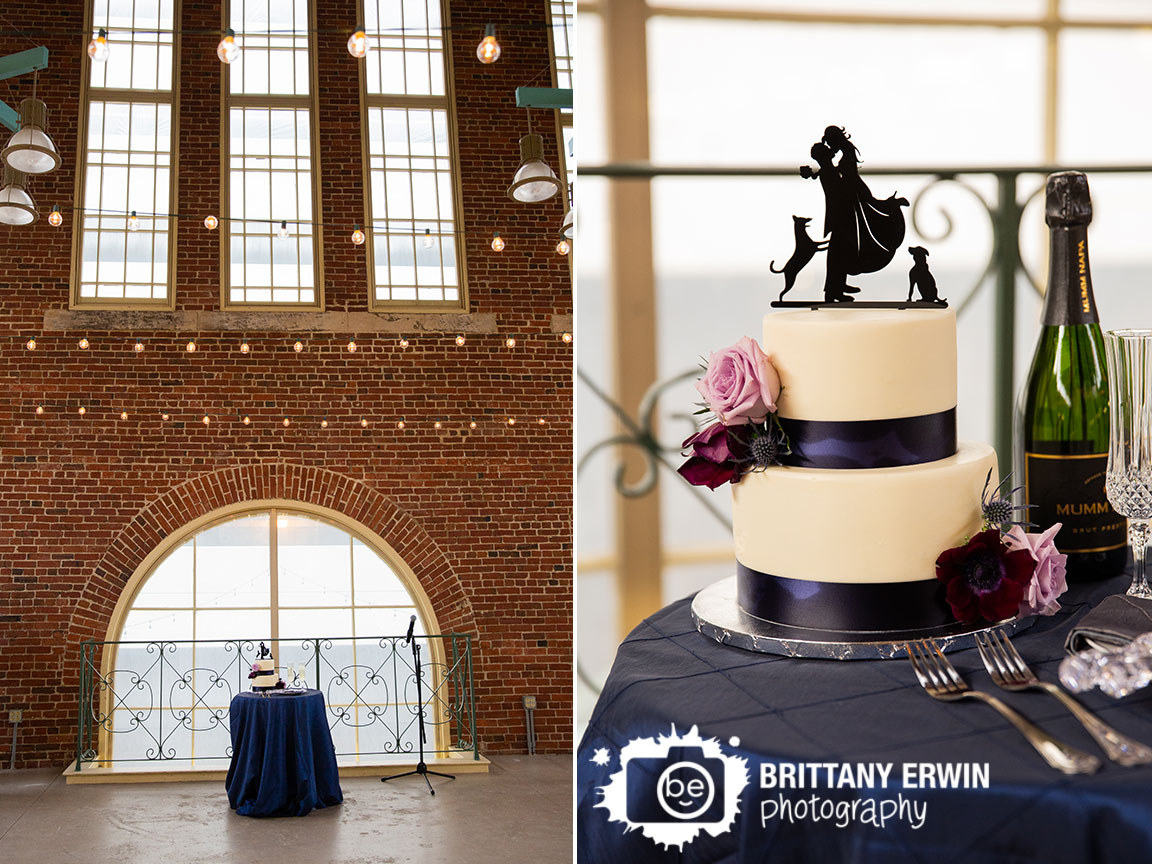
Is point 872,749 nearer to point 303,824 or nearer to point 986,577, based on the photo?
point 986,577

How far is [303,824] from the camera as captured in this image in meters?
6.10

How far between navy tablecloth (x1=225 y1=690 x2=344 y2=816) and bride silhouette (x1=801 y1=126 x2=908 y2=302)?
5.91 m

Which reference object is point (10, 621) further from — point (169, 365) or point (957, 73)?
point (957, 73)

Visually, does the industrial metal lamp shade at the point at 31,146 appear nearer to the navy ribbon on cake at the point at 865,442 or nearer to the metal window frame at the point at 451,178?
the metal window frame at the point at 451,178

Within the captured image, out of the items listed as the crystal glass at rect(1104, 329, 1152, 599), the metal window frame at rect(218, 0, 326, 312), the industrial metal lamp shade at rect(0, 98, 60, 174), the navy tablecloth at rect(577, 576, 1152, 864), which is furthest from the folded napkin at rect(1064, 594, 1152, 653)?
the metal window frame at rect(218, 0, 326, 312)

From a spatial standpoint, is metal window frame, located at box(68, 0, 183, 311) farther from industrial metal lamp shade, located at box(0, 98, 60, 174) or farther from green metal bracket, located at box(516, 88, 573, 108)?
green metal bracket, located at box(516, 88, 573, 108)

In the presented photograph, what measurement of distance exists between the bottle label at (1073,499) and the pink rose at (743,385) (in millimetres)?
408

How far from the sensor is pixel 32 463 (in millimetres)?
7426

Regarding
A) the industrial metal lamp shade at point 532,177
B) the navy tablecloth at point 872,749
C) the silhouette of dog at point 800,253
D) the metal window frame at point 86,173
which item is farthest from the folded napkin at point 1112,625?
the metal window frame at point 86,173

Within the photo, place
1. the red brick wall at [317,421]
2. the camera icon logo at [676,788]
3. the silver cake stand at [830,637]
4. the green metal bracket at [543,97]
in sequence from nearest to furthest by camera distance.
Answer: the camera icon logo at [676,788] < the silver cake stand at [830,637] < the green metal bracket at [543,97] < the red brick wall at [317,421]

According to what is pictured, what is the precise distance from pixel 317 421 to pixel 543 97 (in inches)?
129

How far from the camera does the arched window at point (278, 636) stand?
7.54m

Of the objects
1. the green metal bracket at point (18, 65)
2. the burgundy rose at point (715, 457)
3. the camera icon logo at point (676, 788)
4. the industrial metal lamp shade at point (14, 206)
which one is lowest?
the camera icon logo at point (676, 788)

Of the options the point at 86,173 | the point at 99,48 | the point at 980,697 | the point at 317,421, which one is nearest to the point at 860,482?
the point at 980,697
